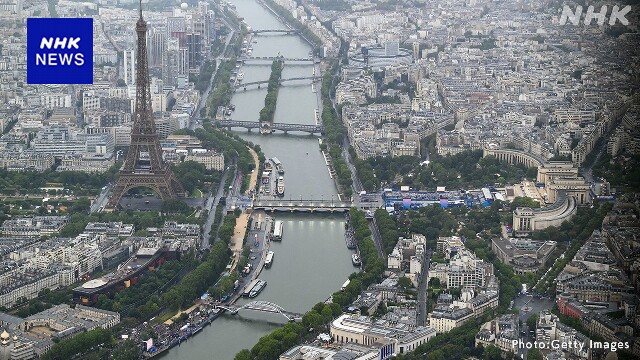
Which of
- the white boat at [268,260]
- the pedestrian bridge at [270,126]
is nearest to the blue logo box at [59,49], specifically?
the white boat at [268,260]

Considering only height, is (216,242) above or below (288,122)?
below

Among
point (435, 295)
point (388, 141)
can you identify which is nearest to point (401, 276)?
point (435, 295)

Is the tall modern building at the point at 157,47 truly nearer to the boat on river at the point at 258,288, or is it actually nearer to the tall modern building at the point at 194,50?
the tall modern building at the point at 194,50

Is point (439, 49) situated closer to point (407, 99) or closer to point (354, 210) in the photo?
point (407, 99)

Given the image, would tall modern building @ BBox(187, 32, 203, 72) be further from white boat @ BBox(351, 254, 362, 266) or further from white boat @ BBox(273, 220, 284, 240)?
white boat @ BBox(351, 254, 362, 266)

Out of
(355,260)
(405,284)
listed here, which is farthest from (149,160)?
(405,284)

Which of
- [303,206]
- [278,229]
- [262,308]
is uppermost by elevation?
[303,206]

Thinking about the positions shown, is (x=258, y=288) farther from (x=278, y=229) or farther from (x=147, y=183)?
(x=147, y=183)
